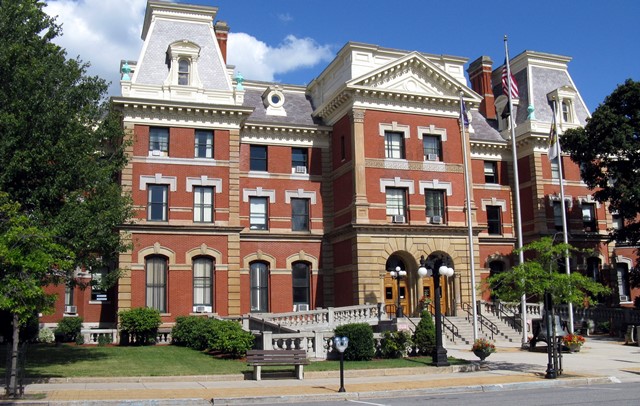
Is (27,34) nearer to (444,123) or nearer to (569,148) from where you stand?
(444,123)

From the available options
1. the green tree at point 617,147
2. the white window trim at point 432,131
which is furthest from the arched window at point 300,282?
the green tree at point 617,147

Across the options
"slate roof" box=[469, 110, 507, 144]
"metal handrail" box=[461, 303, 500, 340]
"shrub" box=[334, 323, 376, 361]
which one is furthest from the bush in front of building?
"slate roof" box=[469, 110, 507, 144]

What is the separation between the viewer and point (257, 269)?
3959 centimetres

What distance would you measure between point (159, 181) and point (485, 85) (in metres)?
26.3

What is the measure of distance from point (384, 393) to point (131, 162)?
23053 mm

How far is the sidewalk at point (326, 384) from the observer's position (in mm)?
16531

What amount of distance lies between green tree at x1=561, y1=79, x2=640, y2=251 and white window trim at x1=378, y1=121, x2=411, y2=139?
35.7 ft

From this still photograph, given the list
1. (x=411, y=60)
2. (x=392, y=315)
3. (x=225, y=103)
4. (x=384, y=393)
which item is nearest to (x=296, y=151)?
(x=225, y=103)

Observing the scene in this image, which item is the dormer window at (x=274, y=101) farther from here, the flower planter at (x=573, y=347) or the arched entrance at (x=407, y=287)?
the flower planter at (x=573, y=347)

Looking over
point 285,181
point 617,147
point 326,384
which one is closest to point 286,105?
point 285,181

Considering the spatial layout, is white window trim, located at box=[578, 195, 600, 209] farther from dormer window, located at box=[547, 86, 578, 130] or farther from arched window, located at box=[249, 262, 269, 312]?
arched window, located at box=[249, 262, 269, 312]

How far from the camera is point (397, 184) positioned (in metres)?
38.6

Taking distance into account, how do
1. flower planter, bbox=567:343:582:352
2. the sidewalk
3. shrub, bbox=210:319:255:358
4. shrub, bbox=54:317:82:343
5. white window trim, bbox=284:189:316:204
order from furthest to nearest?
white window trim, bbox=284:189:316:204
shrub, bbox=54:317:82:343
flower planter, bbox=567:343:582:352
shrub, bbox=210:319:255:358
the sidewalk

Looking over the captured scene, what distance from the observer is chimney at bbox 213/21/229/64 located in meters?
42.1
